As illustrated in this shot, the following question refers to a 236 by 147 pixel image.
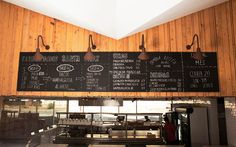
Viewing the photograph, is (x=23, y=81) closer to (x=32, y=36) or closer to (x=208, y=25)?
(x=32, y=36)

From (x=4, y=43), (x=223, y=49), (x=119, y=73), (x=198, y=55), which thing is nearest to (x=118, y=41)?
(x=119, y=73)

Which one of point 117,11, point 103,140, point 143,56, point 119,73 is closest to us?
point 117,11

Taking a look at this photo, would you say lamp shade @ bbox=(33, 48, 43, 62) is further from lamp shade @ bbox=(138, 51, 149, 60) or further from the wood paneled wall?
lamp shade @ bbox=(138, 51, 149, 60)

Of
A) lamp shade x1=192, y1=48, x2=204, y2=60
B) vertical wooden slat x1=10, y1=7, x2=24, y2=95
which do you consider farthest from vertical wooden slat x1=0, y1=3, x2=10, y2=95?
lamp shade x1=192, y1=48, x2=204, y2=60

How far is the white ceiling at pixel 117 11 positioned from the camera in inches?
134

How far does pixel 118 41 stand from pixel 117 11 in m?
0.64

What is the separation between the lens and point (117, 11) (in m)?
3.48

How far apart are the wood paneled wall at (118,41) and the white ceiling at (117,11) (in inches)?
8.1

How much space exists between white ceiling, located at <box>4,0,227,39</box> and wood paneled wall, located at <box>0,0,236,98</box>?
20 cm

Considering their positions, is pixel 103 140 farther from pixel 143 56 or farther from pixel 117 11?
pixel 117 11

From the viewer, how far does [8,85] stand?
3.91 metres

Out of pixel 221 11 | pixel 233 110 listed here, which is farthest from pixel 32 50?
pixel 233 110

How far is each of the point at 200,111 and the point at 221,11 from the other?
181cm

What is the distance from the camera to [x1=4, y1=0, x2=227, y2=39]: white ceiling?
3404 mm
